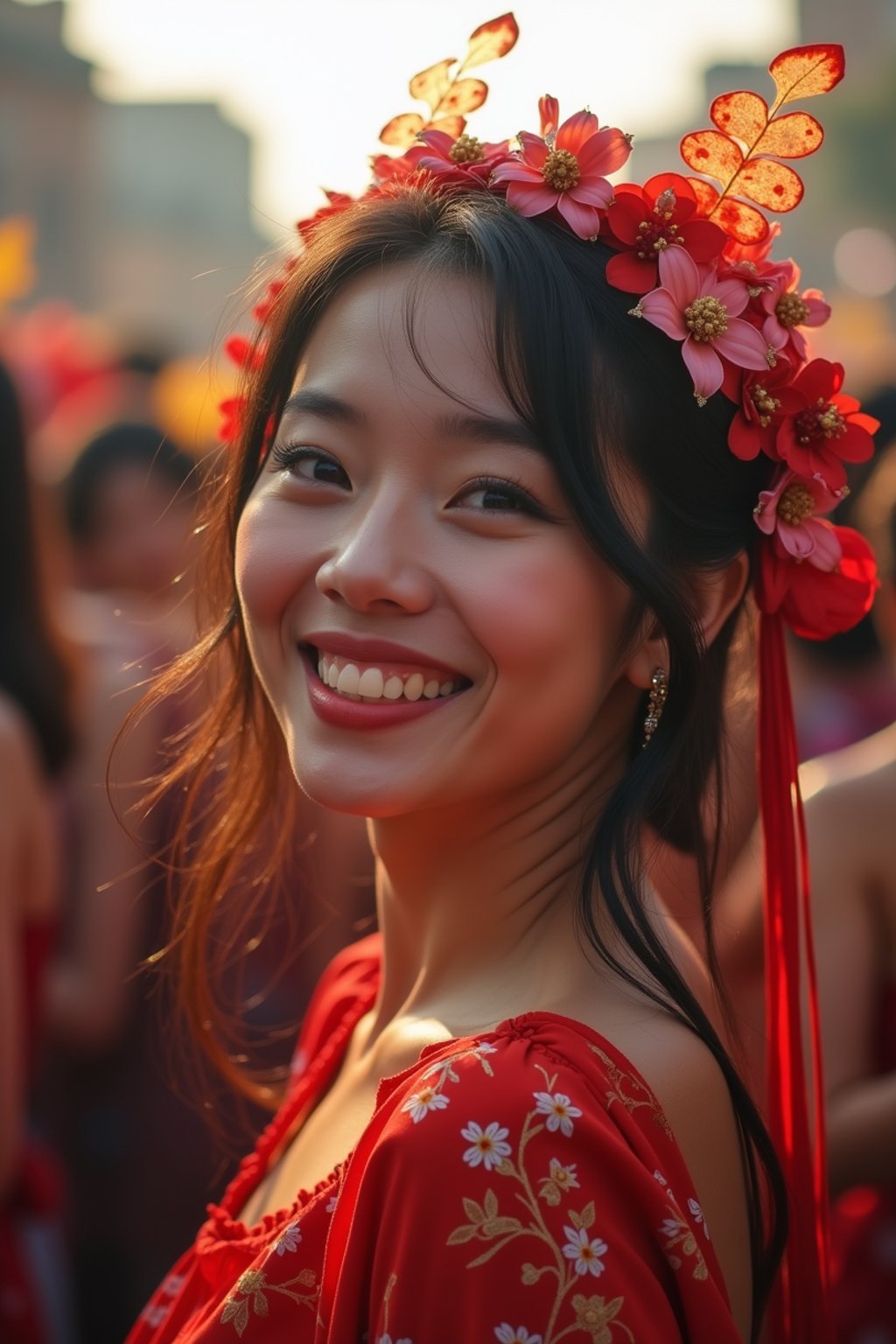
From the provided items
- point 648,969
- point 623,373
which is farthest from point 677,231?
point 648,969

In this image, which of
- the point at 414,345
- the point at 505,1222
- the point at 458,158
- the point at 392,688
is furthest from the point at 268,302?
the point at 505,1222

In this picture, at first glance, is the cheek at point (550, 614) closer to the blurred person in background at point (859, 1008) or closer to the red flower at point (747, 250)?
the red flower at point (747, 250)

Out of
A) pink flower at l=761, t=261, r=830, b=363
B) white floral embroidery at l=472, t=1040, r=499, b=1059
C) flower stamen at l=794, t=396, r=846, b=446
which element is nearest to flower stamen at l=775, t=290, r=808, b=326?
pink flower at l=761, t=261, r=830, b=363

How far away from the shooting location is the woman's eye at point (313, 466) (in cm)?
176

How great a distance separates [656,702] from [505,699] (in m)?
0.23

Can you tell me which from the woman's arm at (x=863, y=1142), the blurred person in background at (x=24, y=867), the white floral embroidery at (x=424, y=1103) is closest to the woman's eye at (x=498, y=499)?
the white floral embroidery at (x=424, y=1103)

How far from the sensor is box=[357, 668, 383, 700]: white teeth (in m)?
1.70

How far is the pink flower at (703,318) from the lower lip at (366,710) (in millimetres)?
459

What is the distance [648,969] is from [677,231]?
33.4 inches

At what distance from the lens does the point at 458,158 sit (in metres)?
1.90

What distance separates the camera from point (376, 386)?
66.4 inches

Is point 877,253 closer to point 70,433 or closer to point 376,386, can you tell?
point 70,433

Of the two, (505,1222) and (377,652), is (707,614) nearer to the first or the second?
(377,652)

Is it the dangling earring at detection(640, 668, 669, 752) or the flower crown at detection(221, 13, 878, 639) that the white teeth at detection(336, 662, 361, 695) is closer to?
the dangling earring at detection(640, 668, 669, 752)
